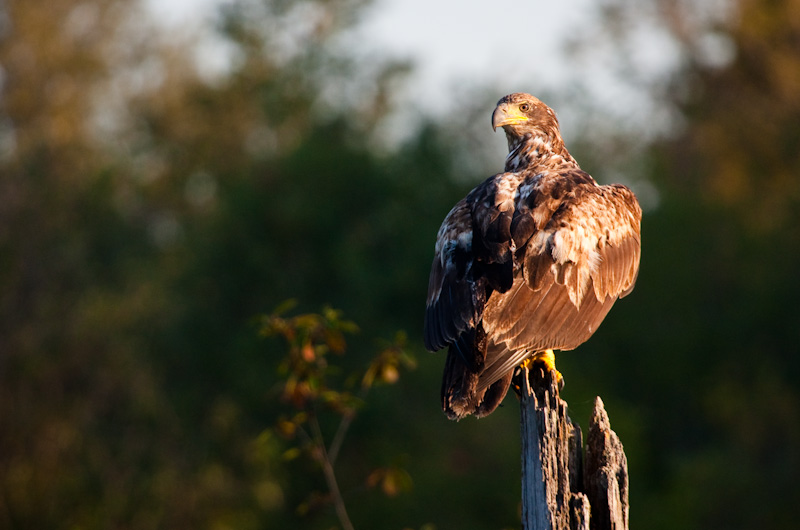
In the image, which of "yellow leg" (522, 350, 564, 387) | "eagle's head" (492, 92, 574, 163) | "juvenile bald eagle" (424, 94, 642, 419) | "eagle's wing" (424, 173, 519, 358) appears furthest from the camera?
"eagle's head" (492, 92, 574, 163)

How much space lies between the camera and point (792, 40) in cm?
3353

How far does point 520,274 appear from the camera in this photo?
229 inches

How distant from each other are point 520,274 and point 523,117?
1.93 meters

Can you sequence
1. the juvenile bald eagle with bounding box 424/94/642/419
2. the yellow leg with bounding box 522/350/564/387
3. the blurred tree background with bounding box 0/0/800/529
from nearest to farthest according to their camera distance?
the juvenile bald eagle with bounding box 424/94/642/419 → the yellow leg with bounding box 522/350/564/387 → the blurred tree background with bounding box 0/0/800/529

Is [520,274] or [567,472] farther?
[520,274]

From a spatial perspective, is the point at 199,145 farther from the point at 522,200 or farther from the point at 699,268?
the point at 522,200

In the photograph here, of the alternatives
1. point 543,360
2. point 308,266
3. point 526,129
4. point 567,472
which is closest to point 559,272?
point 543,360

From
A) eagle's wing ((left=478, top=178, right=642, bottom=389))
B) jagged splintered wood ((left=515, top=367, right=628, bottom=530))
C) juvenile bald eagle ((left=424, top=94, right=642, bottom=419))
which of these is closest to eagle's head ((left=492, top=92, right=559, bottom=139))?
juvenile bald eagle ((left=424, top=94, right=642, bottom=419))

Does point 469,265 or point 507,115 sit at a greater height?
point 507,115

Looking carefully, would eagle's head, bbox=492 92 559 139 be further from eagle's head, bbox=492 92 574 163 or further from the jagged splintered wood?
the jagged splintered wood

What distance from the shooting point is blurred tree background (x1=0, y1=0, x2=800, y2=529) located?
24250 millimetres

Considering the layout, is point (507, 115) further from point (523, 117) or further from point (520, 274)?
point (520, 274)

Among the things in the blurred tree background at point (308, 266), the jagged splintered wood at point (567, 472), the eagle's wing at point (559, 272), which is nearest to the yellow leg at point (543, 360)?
the eagle's wing at point (559, 272)

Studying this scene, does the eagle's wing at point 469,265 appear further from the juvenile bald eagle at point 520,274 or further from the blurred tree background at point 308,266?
the blurred tree background at point 308,266
